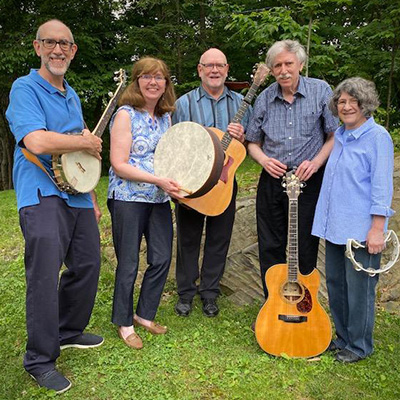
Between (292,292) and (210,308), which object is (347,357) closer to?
(292,292)

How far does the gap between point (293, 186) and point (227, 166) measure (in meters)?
0.63

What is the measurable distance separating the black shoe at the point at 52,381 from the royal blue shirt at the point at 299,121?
229cm

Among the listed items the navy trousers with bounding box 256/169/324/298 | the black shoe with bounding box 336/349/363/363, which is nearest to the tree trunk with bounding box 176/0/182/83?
the navy trousers with bounding box 256/169/324/298

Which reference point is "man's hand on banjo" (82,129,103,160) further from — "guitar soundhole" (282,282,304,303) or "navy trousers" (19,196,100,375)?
"guitar soundhole" (282,282,304,303)

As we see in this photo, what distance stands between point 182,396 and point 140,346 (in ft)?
2.18

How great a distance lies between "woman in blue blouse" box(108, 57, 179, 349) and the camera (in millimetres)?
3303

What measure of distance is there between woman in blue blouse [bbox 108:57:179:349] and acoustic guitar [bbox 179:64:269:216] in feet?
1.09

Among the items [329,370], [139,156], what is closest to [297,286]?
[329,370]

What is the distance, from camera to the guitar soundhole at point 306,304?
341cm

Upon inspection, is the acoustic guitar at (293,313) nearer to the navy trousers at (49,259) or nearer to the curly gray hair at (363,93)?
the curly gray hair at (363,93)

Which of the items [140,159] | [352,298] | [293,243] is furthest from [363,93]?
[140,159]

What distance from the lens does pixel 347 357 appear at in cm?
332

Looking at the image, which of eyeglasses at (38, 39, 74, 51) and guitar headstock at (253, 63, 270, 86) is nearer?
eyeglasses at (38, 39, 74, 51)

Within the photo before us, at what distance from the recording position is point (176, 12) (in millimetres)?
11773
